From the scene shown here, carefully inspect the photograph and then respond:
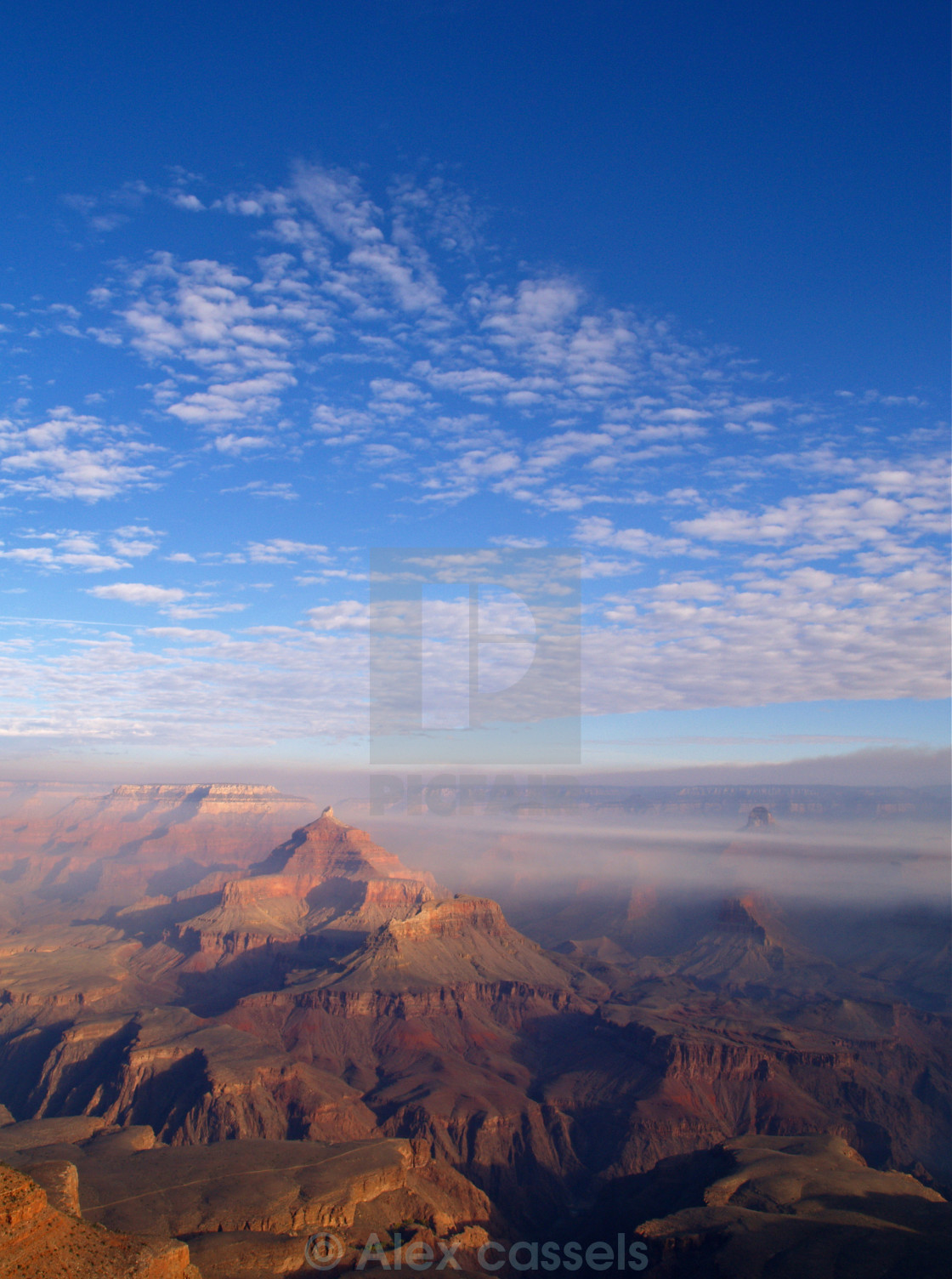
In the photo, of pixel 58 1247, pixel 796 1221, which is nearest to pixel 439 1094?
pixel 796 1221

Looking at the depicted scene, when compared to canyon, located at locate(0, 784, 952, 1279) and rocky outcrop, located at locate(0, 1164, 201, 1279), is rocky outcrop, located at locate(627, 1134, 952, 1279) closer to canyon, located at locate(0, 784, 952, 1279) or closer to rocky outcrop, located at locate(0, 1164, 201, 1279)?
canyon, located at locate(0, 784, 952, 1279)

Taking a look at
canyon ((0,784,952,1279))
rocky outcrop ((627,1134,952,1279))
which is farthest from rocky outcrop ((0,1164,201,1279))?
rocky outcrop ((627,1134,952,1279))


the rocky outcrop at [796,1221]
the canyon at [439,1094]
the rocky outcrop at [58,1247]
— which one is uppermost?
the rocky outcrop at [58,1247]

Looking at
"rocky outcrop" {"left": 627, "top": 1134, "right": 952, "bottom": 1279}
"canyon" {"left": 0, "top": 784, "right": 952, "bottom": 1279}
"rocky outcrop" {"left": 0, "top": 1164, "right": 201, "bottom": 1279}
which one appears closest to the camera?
"rocky outcrop" {"left": 0, "top": 1164, "right": 201, "bottom": 1279}

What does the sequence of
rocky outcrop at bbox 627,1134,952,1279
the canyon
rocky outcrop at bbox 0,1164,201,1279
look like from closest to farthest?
rocky outcrop at bbox 0,1164,201,1279
rocky outcrop at bbox 627,1134,952,1279
the canyon

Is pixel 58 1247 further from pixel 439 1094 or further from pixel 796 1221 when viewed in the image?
pixel 439 1094

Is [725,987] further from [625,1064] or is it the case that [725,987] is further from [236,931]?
[236,931]

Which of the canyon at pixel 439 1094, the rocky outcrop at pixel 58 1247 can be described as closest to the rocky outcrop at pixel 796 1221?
the canyon at pixel 439 1094

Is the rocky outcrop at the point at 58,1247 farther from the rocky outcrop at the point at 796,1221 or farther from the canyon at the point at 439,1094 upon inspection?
the rocky outcrop at the point at 796,1221
